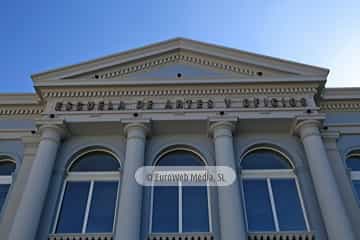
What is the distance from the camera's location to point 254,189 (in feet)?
41.5

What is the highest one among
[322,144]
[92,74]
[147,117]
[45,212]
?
[92,74]

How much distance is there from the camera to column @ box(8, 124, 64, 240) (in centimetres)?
1099

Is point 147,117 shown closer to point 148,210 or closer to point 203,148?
point 203,148

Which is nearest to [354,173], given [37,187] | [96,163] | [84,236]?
[96,163]

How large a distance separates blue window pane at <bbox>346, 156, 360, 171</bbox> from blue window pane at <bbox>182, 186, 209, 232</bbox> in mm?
5050

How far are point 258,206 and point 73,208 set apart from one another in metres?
5.59

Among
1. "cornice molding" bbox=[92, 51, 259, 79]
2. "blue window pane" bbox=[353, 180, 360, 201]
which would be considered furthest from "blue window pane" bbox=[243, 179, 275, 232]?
"cornice molding" bbox=[92, 51, 259, 79]

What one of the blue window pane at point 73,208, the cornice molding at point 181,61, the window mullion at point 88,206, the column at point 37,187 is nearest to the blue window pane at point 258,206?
the cornice molding at point 181,61

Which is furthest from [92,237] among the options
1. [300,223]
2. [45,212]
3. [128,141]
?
[300,223]

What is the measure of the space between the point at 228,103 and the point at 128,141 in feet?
12.0

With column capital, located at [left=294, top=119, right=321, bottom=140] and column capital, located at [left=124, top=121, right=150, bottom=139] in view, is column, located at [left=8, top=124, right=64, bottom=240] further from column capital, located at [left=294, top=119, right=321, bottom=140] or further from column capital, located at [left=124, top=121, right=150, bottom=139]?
column capital, located at [left=294, top=119, right=321, bottom=140]

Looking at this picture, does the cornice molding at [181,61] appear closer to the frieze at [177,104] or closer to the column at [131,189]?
the frieze at [177,104]

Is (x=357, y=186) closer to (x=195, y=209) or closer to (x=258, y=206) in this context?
(x=258, y=206)

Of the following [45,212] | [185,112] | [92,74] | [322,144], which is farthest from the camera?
[92,74]
